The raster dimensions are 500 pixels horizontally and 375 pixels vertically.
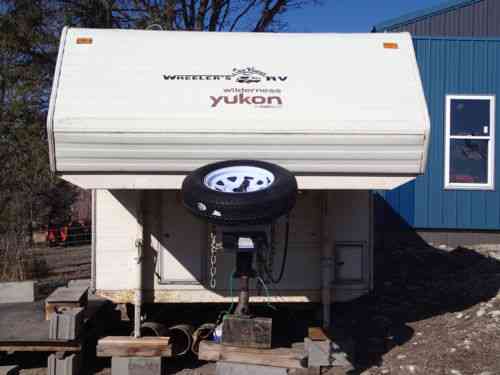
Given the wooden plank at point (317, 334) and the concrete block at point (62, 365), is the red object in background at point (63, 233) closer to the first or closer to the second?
the concrete block at point (62, 365)

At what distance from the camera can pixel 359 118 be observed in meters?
4.27

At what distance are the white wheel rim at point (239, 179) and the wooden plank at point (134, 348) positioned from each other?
5.38ft

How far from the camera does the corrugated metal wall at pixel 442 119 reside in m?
9.34

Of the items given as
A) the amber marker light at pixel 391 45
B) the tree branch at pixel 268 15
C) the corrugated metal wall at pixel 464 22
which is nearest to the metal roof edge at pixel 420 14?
the corrugated metal wall at pixel 464 22

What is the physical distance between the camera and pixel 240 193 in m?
3.62

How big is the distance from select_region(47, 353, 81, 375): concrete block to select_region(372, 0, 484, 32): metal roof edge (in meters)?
7.39

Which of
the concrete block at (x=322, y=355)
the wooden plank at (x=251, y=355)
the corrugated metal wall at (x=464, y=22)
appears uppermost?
the corrugated metal wall at (x=464, y=22)

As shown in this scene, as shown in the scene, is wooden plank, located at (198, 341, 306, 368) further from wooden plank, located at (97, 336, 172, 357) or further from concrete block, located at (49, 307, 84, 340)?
concrete block, located at (49, 307, 84, 340)

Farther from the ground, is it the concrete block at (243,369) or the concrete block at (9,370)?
the concrete block at (243,369)

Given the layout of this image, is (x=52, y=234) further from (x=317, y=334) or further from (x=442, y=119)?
(x=317, y=334)

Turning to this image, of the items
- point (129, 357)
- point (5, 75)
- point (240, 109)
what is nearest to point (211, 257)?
point (129, 357)

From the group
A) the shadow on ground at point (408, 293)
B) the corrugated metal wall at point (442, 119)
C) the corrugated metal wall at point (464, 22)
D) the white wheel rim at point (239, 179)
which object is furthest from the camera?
the corrugated metal wall at point (464, 22)

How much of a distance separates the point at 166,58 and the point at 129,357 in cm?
243

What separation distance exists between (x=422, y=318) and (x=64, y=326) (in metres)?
3.27
